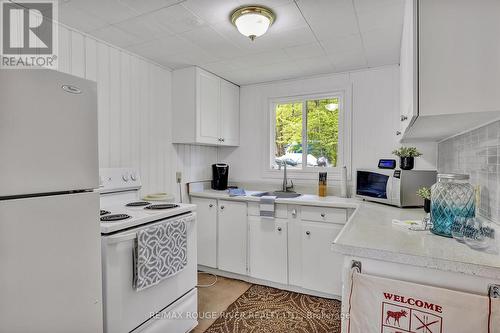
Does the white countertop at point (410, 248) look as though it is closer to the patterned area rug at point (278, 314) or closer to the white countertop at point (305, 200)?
the white countertop at point (305, 200)

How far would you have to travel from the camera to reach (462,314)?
0.96 meters

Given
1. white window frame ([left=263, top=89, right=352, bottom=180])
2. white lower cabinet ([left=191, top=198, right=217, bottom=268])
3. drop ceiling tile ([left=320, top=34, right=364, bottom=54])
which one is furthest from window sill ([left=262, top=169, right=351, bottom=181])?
drop ceiling tile ([left=320, top=34, right=364, bottom=54])

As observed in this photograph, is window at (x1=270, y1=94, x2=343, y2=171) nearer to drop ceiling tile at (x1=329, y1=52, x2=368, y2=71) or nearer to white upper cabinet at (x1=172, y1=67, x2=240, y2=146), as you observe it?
drop ceiling tile at (x1=329, y1=52, x2=368, y2=71)

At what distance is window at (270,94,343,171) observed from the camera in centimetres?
296

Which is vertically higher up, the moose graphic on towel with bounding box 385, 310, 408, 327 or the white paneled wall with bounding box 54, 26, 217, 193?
the white paneled wall with bounding box 54, 26, 217, 193

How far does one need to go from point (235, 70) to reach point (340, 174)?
60.8 inches

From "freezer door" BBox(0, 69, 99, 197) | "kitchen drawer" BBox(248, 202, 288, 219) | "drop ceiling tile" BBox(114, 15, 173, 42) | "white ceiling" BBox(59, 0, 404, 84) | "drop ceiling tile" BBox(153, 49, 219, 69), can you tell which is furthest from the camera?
"kitchen drawer" BBox(248, 202, 288, 219)

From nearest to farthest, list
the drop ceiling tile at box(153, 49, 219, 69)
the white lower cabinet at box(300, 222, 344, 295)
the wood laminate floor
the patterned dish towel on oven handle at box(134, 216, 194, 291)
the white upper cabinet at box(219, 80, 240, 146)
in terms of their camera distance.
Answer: the patterned dish towel on oven handle at box(134, 216, 194, 291) → the wood laminate floor → the white lower cabinet at box(300, 222, 344, 295) → the drop ceiling tile at box(153, 49, 219, 69) → the white upper cabinet at box(219, 80, 240, 146)

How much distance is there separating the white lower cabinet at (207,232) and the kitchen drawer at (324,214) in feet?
3.16

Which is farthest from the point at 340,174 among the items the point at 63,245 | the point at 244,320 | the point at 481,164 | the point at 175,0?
the point at 63,245

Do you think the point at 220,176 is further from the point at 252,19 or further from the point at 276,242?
the point at 252,19

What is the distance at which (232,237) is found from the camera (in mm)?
2752

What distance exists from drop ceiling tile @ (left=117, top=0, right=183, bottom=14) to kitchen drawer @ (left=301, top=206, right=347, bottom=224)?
1836 millimetres

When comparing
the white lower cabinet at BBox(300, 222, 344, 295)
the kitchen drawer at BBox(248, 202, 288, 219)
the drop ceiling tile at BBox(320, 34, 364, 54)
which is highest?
the drop ceiling tile at BBox(320, 34, 364, 54)
